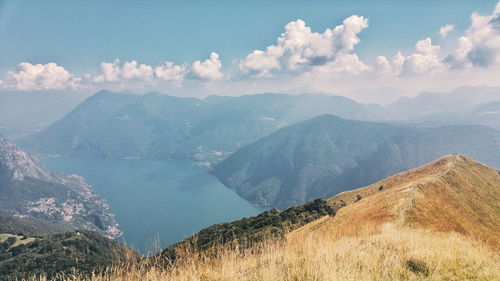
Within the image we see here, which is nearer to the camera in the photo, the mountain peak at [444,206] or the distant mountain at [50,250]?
the mountain peak at [444,206]

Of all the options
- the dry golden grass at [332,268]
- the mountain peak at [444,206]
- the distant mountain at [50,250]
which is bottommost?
the distant mountain at [50,250]

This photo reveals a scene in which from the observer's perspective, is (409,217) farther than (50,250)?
No

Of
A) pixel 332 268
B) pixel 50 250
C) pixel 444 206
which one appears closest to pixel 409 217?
pixel 444 206

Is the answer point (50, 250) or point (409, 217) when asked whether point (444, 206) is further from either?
point (50, 250)

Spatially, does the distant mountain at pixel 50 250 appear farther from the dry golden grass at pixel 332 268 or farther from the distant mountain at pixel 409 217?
the dry golden grass at pixel 332 268

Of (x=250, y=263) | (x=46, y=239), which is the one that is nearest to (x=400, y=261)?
(x=250, y=263)

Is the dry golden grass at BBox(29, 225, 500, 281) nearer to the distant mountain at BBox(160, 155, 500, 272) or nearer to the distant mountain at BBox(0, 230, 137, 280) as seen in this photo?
the distant mountain at BBox(160, 155, 500, 272)

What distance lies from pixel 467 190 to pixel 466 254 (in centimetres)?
3594

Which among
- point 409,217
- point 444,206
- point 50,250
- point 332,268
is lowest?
point 50,250

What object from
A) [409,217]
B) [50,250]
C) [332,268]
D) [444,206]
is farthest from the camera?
[50,250]

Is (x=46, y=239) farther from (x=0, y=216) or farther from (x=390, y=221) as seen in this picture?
(x=390, y=221)

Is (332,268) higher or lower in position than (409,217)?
higher

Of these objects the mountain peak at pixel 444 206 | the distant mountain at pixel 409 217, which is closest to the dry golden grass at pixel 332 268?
the distant mountain at pixel 409 217

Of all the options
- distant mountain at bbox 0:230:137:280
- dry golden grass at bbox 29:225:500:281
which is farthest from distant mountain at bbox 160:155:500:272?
distant mountain at bbox 0:230:137:280
